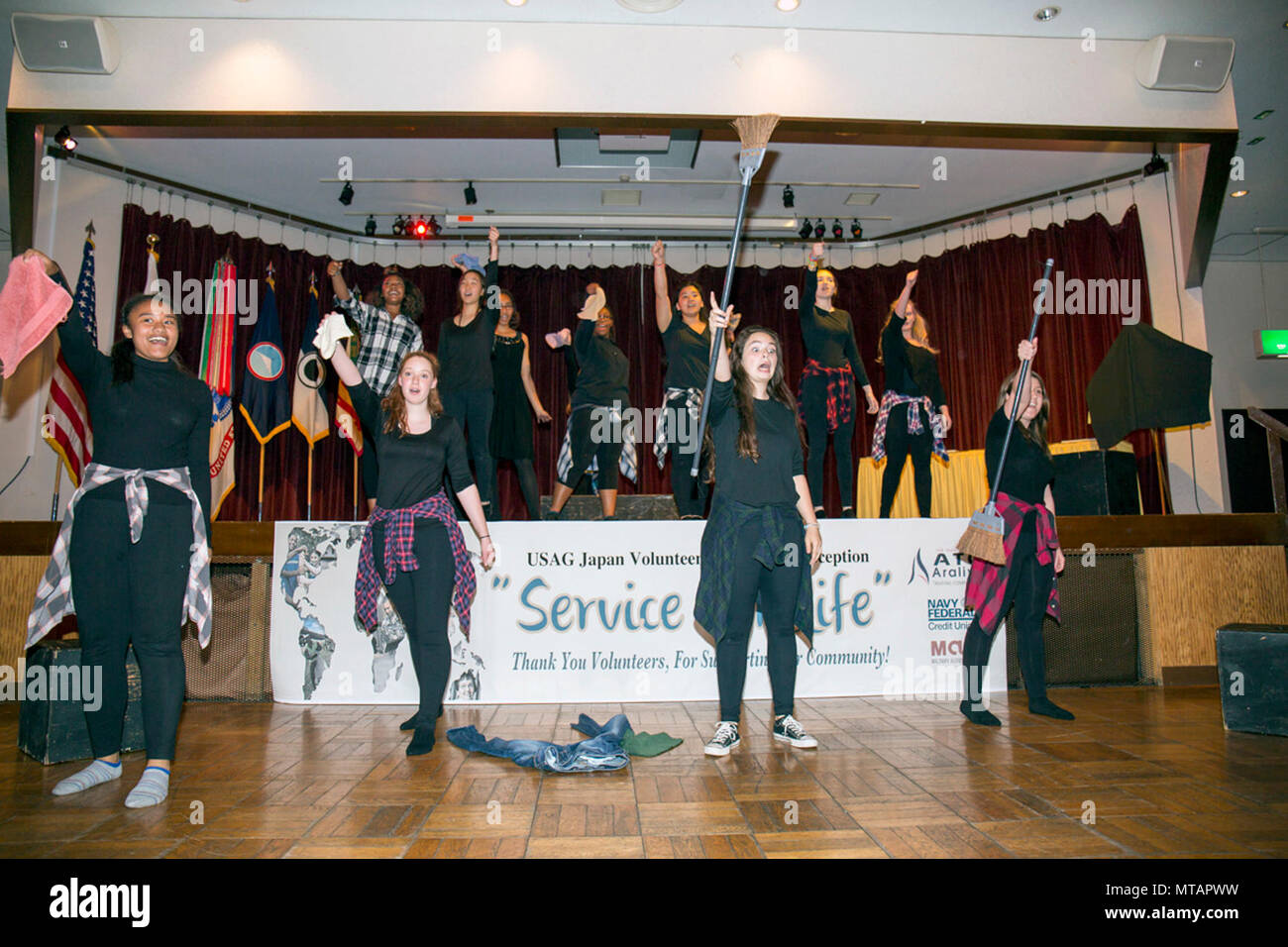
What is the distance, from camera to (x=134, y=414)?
2.54 metres

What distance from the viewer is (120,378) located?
2525mm

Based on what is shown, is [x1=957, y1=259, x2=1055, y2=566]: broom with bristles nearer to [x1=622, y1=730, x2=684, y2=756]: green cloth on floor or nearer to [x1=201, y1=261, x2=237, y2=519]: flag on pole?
[x1=622, y1=730, x2=684, y2=756]: green cloth on floor

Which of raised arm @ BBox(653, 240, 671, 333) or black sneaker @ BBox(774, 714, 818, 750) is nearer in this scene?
black sneaker @ BBox(774, 714, 818, 750)

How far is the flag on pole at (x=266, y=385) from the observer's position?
708cm

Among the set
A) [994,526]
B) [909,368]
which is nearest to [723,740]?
[994,526]

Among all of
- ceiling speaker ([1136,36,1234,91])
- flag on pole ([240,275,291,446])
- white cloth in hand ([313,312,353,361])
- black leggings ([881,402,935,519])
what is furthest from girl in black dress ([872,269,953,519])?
flag on pole ([240,275,291,446])

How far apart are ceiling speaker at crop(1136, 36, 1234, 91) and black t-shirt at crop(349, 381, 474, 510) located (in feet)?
16.9

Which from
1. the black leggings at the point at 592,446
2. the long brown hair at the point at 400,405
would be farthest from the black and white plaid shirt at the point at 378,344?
the long brown hair at the point at 400,405

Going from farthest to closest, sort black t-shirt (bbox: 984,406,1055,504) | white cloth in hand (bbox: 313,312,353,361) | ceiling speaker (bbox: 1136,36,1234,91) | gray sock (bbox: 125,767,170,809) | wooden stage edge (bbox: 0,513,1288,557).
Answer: ceiling speaker (bbox: 1136,36,1234,91) < wooden stage edge (bbox: 0,513,1288,557) < black t-shirt (bbox: 984,406,1055,504) < white cloth in hand (bbox: 313,312,353,361) < gray sock (bbox: 125,767,170,809)

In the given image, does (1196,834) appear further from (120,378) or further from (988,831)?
(120,378)

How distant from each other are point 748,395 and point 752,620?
87cm

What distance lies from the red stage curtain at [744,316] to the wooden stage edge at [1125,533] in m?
2.13

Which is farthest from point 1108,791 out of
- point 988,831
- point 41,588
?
point 41,588

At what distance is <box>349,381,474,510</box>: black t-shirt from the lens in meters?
3.12
